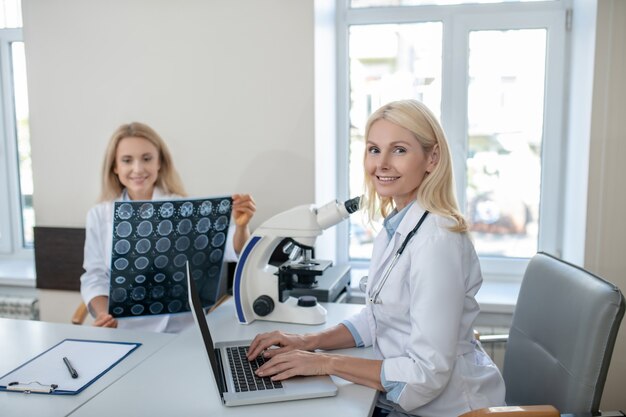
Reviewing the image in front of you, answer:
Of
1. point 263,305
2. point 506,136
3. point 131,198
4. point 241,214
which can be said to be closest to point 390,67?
point 506,136

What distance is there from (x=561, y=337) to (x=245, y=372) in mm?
785

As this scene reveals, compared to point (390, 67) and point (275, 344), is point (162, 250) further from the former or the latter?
point (390, 67)

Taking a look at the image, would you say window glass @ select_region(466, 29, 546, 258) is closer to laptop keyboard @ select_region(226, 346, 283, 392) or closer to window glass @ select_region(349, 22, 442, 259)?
window glass @ select_region(349, 22, 442, 259)

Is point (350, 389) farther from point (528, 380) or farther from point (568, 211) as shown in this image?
point (568, 211)

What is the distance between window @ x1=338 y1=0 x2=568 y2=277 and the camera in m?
2.63

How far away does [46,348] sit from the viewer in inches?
61.0

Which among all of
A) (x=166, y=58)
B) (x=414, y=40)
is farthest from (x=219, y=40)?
(x=414, y=40)

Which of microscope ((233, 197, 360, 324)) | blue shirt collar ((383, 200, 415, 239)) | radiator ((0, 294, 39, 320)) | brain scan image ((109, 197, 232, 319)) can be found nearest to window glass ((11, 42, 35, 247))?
radiator ((0, 294, 39, 320))

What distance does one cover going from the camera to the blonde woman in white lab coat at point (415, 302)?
4.08 ft

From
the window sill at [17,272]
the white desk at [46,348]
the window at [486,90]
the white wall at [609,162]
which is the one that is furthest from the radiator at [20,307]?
the white wall at [609,162]

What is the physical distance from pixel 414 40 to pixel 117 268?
5.95 feet

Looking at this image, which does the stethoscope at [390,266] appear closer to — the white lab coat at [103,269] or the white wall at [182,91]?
the white lab coat at [103,269]

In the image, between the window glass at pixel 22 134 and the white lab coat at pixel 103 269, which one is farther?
the window glass at pixel 22 134

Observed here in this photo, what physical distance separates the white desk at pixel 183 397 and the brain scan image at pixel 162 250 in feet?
0.95
